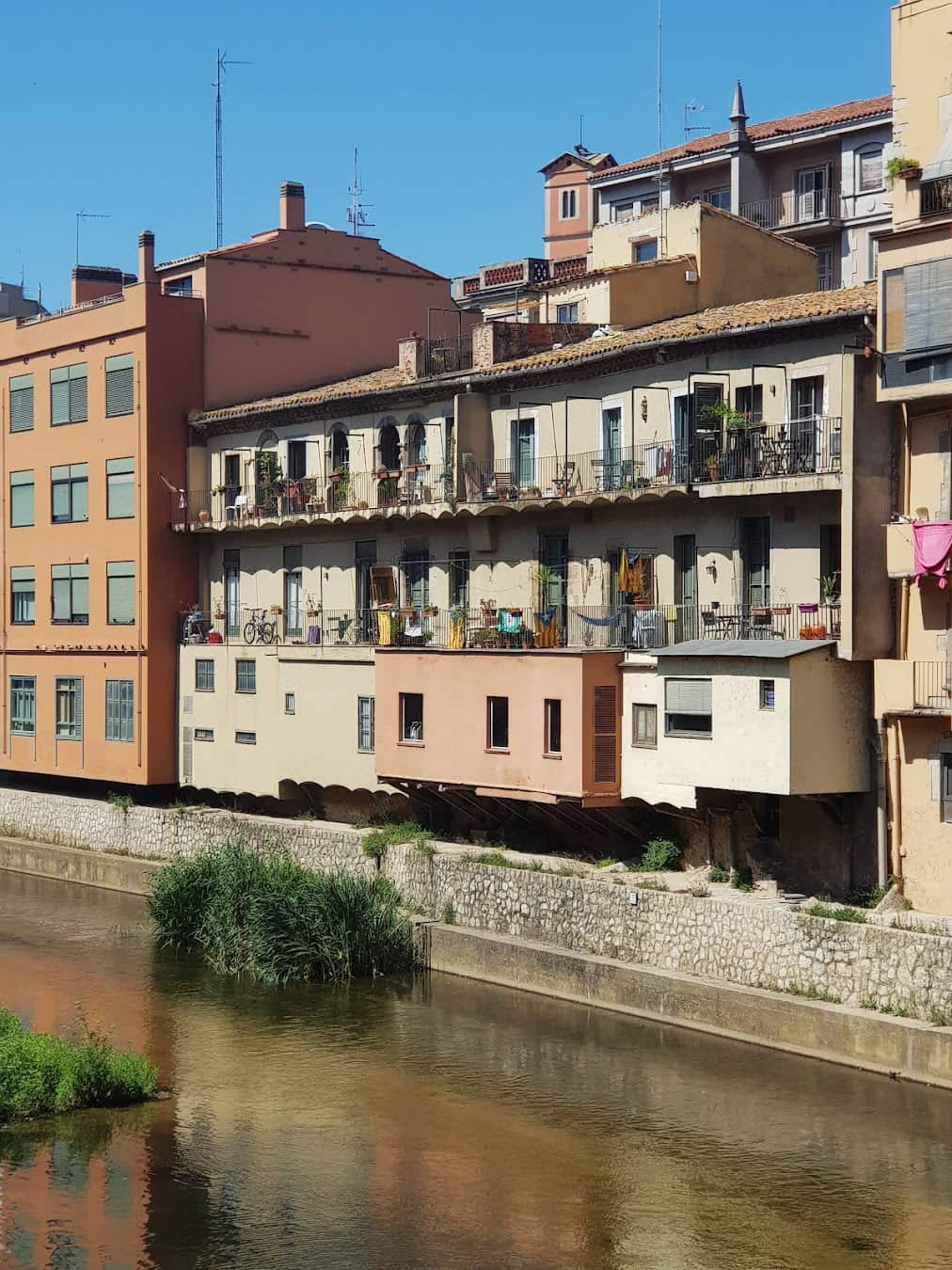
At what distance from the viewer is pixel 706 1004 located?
90.3ft

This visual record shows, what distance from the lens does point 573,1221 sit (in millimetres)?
20953

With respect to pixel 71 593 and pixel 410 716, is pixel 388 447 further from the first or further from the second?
pixel 71 593

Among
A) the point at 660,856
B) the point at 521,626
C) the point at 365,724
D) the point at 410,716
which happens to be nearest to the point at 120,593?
the point at 365,724

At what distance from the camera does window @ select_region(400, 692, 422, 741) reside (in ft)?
117

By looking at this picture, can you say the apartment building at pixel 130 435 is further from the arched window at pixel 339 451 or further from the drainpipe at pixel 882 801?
the drainpipe at pixel 882 801

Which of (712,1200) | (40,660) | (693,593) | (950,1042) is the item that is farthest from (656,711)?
(40,660)

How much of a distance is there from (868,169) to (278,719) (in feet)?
84.2

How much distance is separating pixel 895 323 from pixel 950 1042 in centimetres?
975

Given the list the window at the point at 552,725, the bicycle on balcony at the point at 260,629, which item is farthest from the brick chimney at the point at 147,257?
the window at the point at 552,725

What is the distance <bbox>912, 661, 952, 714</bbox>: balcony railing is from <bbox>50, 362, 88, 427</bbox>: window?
79.4ft

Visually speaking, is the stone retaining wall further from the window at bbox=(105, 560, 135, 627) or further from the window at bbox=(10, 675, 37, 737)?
the window at bbox=(10, 675, 37, 737)

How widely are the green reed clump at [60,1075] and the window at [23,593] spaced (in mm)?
23105

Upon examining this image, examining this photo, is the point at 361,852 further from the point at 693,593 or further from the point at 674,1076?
the point at 674,1076

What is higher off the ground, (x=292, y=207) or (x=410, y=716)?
(x=292, y=207)
